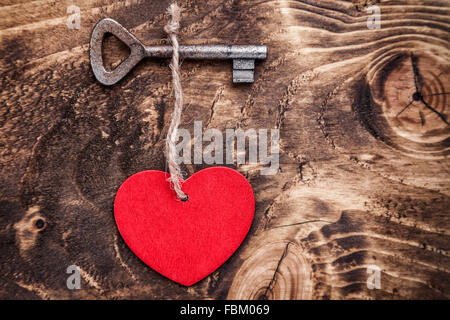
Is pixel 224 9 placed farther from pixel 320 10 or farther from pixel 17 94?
pixel 17 94

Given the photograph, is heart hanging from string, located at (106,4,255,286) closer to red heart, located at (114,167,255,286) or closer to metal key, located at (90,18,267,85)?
red heart, located at (114,167,255,286)

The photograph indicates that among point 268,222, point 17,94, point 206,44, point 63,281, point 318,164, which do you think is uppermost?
point 206,44

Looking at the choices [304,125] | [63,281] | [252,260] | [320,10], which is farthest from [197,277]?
[320,10]

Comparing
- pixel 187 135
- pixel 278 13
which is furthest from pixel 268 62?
pixel 187 135

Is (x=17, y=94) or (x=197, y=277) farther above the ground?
(x=17, y=94)
